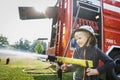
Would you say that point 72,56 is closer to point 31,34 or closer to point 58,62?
point 58,62

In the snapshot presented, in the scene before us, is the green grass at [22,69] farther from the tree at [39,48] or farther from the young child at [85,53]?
the young child at [85,53]

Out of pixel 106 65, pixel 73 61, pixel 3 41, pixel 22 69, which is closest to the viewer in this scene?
pixel 106 65

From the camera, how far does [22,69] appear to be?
4.61 metres

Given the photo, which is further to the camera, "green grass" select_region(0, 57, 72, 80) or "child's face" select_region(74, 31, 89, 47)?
"green grass" select_region(0, 57, 72, 80)

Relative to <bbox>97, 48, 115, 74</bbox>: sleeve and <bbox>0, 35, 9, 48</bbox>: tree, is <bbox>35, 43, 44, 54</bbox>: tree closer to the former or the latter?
<bbox>0, 35, 9, 48</bbox>: tree

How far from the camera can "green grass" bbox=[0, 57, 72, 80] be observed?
4505mm

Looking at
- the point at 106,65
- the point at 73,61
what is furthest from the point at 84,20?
the point at 106,65

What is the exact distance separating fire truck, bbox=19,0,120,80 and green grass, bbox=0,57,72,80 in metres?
0.41

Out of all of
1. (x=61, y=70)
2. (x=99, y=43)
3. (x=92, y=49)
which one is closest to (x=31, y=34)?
(x=61, y=70)

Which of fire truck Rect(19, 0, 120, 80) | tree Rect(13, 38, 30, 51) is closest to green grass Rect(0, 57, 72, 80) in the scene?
tree Rect(13, 38, 30, 51)

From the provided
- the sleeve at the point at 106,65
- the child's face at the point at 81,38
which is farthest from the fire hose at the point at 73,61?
the child's face at the point at 81,38

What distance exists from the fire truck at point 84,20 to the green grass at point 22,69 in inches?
16.0

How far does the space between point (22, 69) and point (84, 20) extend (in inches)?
57.5

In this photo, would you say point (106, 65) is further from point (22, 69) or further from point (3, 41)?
point (3, 41)
